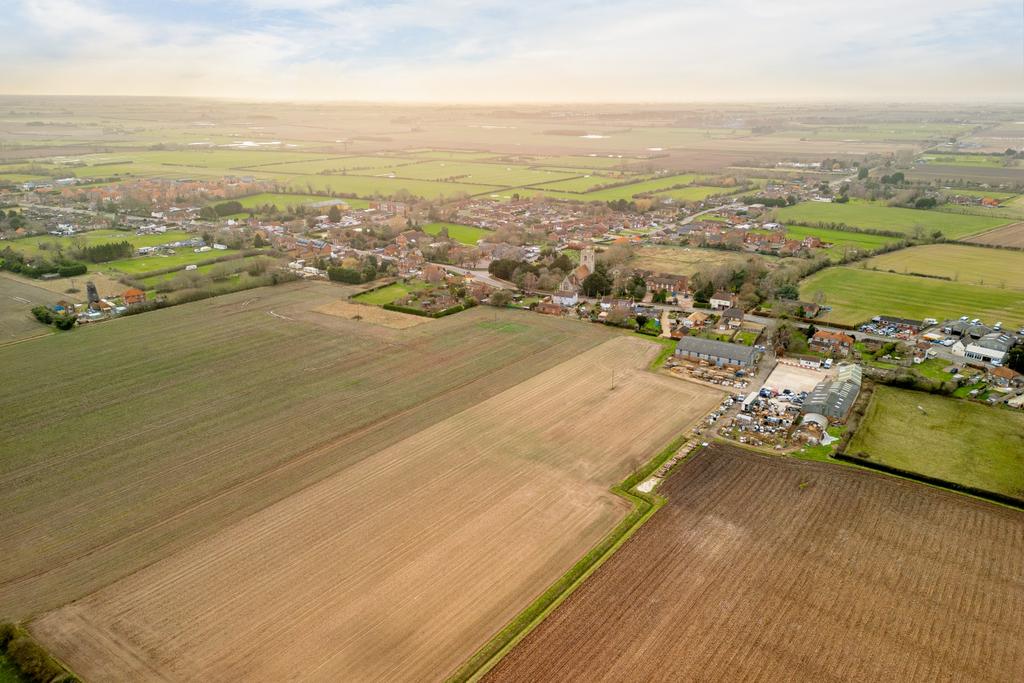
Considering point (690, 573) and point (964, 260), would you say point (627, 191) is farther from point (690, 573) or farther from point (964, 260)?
point (690, 573)

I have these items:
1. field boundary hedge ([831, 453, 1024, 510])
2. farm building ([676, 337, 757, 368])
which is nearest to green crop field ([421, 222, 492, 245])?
farm building ([676, 337, 757, 368])

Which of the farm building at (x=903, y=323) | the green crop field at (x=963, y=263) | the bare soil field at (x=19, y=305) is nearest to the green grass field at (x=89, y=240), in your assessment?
the bare soil field at (x=19, y=305)

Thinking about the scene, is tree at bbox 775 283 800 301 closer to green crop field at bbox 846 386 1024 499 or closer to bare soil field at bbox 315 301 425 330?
green crop field at bbox 846 386 1024 499

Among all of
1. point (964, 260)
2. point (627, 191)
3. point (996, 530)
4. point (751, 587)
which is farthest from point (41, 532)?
point (627, 191)

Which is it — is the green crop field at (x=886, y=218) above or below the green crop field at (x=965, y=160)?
below

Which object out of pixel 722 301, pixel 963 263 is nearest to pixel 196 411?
pixel 722 301

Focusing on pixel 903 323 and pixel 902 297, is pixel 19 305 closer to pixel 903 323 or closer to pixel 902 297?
pixel 903 323

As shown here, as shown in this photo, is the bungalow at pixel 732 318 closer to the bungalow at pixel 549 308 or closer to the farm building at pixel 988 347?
the bungalow at pixel 549 308
